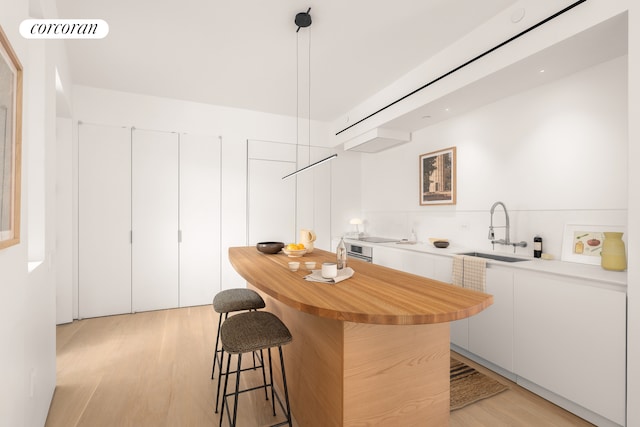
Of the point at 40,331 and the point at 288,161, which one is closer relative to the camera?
the point at 40,331

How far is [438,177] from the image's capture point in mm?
3998

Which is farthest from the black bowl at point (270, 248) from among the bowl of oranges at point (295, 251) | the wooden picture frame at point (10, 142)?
the wooden picture frame at point (10, 142)

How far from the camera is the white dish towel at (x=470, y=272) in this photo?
266 centimetres

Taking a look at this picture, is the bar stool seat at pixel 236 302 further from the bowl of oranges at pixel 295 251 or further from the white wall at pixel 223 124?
the white wall at pixel 223 124

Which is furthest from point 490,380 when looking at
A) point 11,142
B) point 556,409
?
point 11,142

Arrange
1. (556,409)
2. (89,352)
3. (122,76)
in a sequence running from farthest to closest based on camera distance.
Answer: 1. (122,76)
2. (89,352)
3. (556,409)

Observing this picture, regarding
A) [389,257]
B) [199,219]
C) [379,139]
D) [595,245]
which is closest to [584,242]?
[595,245]

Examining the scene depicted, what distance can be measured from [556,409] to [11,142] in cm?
348

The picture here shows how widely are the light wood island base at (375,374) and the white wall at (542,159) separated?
1827 millimetres

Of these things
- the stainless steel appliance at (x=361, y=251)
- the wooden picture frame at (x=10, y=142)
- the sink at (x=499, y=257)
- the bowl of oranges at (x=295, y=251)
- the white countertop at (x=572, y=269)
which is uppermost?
the wooden picture frame at (x=10, y=142)

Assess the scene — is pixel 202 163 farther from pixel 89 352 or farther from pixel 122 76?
pixel 89 352

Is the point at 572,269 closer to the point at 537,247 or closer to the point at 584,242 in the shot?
the point at 584,242

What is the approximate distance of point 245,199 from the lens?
484 centimetres

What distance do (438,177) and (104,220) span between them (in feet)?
14.4
